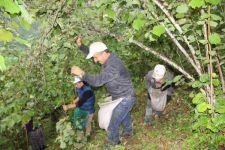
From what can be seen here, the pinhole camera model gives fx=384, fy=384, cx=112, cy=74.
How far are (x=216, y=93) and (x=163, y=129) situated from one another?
2544 mm

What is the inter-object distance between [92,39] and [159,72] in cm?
156

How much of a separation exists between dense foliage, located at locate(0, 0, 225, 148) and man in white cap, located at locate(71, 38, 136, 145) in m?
0.50

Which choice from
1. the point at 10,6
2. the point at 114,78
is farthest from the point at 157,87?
the point at 10,6

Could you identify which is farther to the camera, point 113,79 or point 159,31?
point 113,79

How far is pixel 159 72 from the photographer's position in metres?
7.41

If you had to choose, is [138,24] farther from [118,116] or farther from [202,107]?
[118,116]

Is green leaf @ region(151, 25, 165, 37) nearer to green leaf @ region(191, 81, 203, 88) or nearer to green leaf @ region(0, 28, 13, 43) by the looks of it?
green leaf @ region(191, 81, 203, 88)

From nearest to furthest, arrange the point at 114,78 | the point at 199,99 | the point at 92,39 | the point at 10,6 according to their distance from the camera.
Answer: the point at 10,6 → the point at 199,99 → the point at 114,78 → the point at 92,39

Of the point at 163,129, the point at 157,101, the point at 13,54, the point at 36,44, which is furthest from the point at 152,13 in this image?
the point at 13,54

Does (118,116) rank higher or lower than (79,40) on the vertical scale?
lower

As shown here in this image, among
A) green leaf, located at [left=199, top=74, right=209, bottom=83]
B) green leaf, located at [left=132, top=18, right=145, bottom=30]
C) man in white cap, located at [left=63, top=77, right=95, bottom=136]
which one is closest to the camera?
green leaf, located at [left=132, top=18, right=145, bottom=30]

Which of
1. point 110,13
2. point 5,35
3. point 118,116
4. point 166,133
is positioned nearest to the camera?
point 5,35

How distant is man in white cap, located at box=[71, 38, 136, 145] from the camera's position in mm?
6672

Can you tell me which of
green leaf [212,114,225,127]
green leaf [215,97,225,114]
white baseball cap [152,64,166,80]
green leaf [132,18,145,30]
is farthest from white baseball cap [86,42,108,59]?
green leaf [212,114,225,127]
